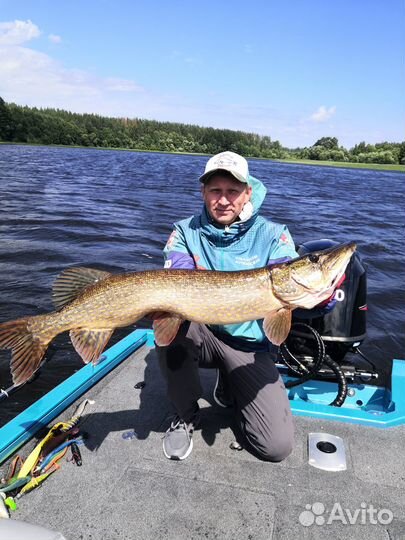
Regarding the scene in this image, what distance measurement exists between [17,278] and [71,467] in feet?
18.7

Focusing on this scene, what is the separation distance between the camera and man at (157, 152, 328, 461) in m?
3.04

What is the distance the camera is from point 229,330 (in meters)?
3.10

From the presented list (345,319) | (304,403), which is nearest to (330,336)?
(345,319)

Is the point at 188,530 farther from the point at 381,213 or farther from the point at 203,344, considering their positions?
the point at 381,213

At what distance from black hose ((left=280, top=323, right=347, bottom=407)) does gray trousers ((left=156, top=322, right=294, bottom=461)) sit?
2.21ft

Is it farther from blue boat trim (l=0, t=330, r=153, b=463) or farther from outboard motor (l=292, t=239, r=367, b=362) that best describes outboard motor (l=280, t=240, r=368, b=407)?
blue boat trim (l=0, t=330, r=153, b=463)

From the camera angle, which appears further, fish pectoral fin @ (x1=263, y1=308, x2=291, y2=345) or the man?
the man

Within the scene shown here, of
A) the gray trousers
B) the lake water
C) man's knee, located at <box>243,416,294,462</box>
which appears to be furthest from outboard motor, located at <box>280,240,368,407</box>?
the lake water

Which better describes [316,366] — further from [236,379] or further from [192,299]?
[192,299]

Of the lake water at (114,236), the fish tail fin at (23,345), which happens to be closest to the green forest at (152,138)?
the lake water at (114,236)

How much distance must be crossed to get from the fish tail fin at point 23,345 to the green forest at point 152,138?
3914 inches

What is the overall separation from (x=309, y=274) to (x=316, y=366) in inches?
53.0

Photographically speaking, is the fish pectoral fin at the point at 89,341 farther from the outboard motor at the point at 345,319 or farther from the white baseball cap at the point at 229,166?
the outboard motor at the point at 345,319

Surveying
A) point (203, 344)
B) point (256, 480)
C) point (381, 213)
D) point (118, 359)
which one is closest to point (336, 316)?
point (203, 344)
